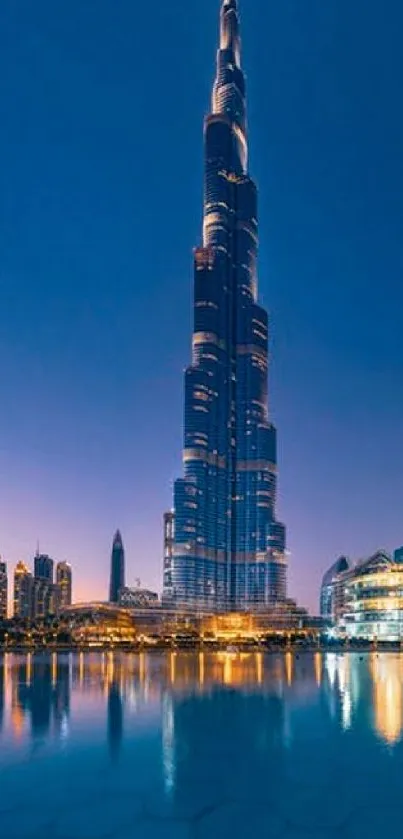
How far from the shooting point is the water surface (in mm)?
28016

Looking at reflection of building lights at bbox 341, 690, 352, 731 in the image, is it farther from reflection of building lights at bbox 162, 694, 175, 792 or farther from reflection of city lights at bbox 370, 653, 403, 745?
reflection of building lights at bbox 162, 694, 175, 792

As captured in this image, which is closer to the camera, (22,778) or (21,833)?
(21,833)

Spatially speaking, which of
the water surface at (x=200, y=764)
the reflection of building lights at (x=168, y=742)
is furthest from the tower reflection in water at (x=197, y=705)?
the water surface at (x=200, y=764)

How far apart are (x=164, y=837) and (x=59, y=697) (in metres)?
43.3

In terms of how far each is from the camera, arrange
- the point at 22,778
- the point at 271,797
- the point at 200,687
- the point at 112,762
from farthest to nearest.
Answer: the point at 200,687, the point at 112,762, the point at 22,778, the point at 271,797

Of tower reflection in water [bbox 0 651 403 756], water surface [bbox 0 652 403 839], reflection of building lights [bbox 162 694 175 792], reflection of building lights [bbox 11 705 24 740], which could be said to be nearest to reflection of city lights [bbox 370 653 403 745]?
tower reflection in water [bbox 0 651 403 756]

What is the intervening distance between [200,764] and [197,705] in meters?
22.7

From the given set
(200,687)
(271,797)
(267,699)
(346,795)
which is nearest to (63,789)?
(271,797)

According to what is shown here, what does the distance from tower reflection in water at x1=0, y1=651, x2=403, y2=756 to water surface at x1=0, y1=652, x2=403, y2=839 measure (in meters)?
0.17

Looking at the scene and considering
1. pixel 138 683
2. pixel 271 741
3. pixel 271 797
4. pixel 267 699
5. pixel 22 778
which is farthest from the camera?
pixel 138 683

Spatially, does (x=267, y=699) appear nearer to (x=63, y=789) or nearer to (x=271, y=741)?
(x=271, y=741)

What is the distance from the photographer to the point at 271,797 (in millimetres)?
31859

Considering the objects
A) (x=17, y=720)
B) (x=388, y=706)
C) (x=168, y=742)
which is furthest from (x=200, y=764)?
(x=388, y=706)

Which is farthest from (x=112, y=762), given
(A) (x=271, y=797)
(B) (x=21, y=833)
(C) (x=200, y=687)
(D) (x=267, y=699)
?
(C) (x=200, y=687)
